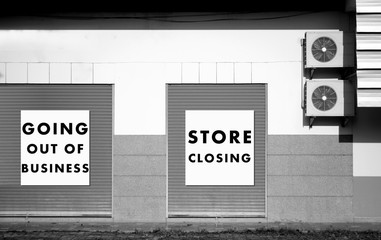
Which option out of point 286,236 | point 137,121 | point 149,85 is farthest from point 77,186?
point 286,236

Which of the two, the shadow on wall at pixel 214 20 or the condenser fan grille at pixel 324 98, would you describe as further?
the shadow on wall at pixel 214 20

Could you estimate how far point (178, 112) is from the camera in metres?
9.46

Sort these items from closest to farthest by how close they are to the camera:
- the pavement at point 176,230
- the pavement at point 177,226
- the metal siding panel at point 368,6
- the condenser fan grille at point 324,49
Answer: the metal siding panel at point 368,6 < the pavement at point 176,230 < the pavement at point 177,226 < the condenser fan grille at point 324,49

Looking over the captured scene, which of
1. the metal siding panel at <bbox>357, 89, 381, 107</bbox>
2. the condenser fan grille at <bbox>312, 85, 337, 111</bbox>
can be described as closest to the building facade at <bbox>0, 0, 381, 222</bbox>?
the condenser fan grille at <bbox>312, 85, 337, 111</bbox>

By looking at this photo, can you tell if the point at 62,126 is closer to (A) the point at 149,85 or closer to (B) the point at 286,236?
(A) the point at 149,85

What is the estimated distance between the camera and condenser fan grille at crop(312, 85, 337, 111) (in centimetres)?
907

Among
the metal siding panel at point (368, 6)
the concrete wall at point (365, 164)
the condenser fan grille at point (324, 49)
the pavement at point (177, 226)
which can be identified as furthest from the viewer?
the concrete wall at point (365, 164)

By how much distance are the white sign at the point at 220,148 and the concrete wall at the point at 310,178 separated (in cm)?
52

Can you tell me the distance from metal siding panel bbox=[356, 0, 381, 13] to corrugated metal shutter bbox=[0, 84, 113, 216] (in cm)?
517

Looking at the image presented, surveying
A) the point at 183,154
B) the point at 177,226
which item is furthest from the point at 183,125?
the point at 177,226

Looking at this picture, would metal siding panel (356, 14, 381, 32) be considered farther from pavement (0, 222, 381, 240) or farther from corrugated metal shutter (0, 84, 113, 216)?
corrugated metal shutter (0, 84, 113, 216)

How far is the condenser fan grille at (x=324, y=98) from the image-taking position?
9070 millimetres

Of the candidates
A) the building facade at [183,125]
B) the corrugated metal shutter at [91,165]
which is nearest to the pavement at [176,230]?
the building facade at [183,125]

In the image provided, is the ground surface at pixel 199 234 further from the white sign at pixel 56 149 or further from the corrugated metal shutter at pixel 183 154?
the white sign at pixel 56 149
